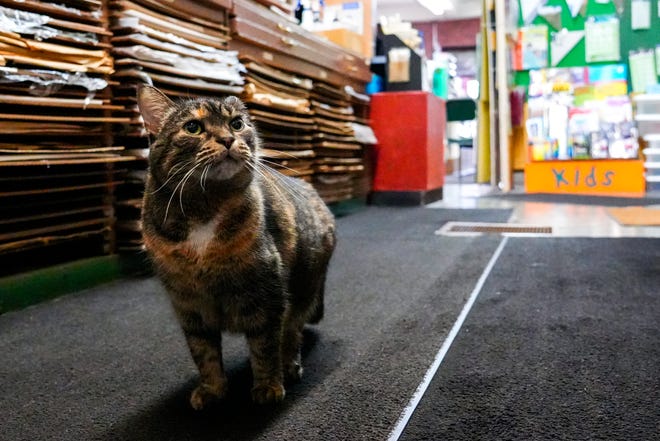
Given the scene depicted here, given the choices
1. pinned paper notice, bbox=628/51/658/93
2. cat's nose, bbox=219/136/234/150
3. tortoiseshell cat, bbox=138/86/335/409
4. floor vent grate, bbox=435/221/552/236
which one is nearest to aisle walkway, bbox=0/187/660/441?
tortoiseshell cat, bbox=138/86/335/409

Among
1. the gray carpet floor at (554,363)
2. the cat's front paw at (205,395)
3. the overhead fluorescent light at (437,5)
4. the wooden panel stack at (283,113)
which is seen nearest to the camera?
the gray carpet floor at (554,363)

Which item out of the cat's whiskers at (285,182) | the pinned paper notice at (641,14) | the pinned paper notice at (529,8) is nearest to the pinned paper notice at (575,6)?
the pinned paper notice at (529,8)

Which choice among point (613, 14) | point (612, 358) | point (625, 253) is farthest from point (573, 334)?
point (613, 14)

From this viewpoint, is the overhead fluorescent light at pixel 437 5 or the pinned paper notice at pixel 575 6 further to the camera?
the overhead fluorescent light at pixel 437 5

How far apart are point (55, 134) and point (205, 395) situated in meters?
1.24

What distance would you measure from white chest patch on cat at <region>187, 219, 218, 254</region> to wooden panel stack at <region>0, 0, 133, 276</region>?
92 centimetres

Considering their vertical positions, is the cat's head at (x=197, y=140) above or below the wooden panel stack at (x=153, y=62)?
below

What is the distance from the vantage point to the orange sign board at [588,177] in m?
5.84

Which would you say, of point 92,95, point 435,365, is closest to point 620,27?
point 92,95

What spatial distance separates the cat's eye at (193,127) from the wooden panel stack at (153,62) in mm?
1227

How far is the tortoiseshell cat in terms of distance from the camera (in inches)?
44.5

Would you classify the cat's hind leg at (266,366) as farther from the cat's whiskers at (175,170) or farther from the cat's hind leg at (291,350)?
the cat's whiskers at (175,170)

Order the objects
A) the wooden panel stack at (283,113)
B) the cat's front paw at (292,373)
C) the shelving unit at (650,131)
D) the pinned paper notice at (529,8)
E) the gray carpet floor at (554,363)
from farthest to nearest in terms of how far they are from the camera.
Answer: the pinned paper notice at (529,8), the shelving unit at (650,131), the wooden panel stack at (283,113), the cat's front paw at (292,373), the gray carpet floor at (554,363)

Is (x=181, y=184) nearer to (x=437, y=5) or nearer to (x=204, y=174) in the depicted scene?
(x=204, y=174)
